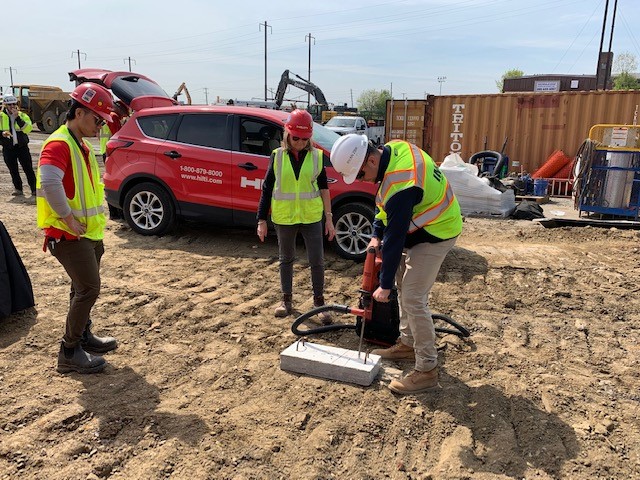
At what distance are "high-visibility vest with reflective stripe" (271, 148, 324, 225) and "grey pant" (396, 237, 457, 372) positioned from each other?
1.33m

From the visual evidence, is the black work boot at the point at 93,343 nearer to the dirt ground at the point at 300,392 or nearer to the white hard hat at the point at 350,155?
the dirt ground at the point at 300,392

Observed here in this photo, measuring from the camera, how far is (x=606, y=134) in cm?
930

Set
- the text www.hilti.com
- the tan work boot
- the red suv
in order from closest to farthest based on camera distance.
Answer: the tan work boot → the red suv → the text www.hilti.com

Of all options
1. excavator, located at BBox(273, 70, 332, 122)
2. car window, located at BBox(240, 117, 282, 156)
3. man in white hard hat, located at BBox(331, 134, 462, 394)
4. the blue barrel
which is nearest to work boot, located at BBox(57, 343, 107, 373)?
man in white hard hat, located at BBox(331, 134, 462, 394)

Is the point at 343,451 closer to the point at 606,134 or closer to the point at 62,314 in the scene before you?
the point at 62,314

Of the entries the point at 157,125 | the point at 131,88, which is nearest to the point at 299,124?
the point at 157,125

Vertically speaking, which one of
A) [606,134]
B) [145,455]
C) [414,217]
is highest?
[606,134]

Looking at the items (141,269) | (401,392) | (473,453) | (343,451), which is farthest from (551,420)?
(141,269)

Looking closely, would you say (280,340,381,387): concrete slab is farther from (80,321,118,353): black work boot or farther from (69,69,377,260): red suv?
(69,69,377,260): red suv

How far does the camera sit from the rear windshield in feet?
32.6

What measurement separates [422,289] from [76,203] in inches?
90.8

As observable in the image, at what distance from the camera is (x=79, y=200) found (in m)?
3.44

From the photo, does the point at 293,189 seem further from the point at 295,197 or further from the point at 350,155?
the point at 350,155

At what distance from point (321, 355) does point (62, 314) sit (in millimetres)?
2459
